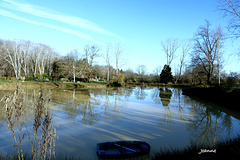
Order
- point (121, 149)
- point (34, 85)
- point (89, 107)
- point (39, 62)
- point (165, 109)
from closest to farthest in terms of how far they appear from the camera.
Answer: point (121, 149) < point (89, 107) < point (165, 109) < point (34, 85) < point (39, 62)

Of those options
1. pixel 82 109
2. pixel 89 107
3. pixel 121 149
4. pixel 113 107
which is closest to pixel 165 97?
pixel 113 107

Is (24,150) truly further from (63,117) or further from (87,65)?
(87,65)

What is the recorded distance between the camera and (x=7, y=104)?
220cm

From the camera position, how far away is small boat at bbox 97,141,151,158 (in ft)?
12.2

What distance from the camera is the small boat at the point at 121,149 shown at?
3731 millimetres

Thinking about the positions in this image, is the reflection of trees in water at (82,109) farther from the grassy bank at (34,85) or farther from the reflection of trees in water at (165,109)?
the grassy bank at (34,85)

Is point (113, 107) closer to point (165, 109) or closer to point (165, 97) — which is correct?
point (165, 109)

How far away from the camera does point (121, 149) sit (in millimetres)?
3988

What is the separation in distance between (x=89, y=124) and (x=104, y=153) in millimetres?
2929

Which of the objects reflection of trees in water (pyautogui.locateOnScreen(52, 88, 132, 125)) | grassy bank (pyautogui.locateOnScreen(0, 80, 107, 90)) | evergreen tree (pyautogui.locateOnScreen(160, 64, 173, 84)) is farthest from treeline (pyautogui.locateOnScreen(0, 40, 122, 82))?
reflection of trees in water (pyautogui.locateOnScreen(52, 88, 132, 125))

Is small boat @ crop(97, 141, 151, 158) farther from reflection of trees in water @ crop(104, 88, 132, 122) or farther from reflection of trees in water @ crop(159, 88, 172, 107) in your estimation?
reflection of trees in water @ crop(159, 88, 172, 107)

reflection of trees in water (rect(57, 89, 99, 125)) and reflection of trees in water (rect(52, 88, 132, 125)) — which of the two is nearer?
reflection of trees in water (rect(57, 89, 99, 125))

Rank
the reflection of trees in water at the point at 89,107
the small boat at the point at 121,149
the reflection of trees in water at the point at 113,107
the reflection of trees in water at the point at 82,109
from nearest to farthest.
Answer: the small boat at the point at 121,149
the reflection of trees in water at the point at 82,109
the reflection of trees in water at the point at 89,107
the reflection of trees in water at the point at 113,107

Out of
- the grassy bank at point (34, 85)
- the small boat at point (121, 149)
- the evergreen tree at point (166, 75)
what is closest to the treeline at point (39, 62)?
the grassy bank at point (34, 85)
